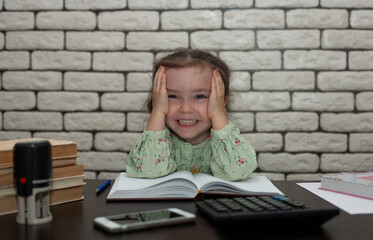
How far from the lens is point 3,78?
186 cm

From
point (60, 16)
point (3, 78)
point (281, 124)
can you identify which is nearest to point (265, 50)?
point (281, 124)

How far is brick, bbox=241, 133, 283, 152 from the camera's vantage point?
1.78m

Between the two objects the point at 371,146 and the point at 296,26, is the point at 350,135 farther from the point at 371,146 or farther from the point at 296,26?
the point at 296,26

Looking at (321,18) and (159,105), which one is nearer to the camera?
(159,105)

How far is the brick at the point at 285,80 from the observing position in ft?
5.81

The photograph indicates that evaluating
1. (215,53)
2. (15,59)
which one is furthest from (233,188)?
(15,59)

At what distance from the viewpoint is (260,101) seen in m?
1.78

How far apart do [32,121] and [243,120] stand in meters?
1.13

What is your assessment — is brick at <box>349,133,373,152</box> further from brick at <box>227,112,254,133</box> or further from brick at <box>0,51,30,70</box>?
brick at <box>0,51,30,70</box>

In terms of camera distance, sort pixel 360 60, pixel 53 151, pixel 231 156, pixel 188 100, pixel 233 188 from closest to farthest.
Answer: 1. pixel 53 151
2. pixel 233 188
3. pixel 231 156
4. pixel 188 100
5. pixel 360 60

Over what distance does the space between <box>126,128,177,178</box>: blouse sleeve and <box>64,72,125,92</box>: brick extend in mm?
646

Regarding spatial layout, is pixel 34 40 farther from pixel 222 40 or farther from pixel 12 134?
pixel 222 40

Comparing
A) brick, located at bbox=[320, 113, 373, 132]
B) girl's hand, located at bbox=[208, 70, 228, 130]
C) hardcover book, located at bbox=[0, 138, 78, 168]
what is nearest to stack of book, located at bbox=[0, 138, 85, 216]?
hardcover book, located at bbox=[0, 138, 78, 168]

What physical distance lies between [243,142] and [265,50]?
2.46 ft
